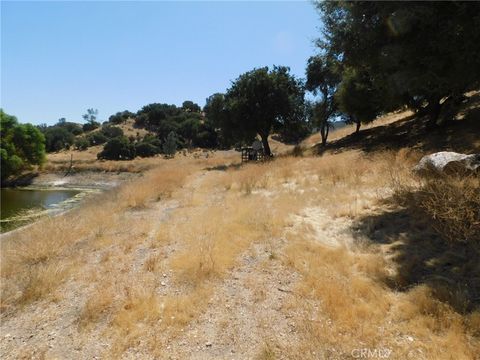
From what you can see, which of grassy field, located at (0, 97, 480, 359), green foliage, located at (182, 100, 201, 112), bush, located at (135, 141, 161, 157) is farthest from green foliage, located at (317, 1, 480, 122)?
→ green foliage, located at (182, 100, 201, 112)

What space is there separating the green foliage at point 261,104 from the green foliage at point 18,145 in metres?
36.3

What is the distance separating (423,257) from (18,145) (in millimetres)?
59354

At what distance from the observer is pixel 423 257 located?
5832 mm

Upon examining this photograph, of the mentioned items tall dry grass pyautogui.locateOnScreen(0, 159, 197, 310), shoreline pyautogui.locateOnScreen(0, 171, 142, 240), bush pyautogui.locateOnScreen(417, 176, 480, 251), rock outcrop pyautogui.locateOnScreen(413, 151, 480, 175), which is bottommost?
shoreline pyautogui.locateOnScreen(0, 171, 142, 240)

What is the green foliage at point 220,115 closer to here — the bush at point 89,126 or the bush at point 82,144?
the bush at point 82,144

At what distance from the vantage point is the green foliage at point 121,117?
103 m

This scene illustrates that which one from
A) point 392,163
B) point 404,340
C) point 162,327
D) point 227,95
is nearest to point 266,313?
point 162,327

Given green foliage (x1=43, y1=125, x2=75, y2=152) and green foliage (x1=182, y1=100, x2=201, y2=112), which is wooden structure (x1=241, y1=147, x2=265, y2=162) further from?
green foliage (x1=182, y1=100, x2=201, y2=112)

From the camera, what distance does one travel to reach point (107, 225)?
35.6 feet

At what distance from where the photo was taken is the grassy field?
4.31 m

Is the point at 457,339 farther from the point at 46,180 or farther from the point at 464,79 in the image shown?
the point at 46,180

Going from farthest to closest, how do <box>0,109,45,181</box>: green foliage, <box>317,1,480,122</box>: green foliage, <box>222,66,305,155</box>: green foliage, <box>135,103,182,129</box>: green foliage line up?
<box>135,103,182,129</box>: green foliage, <box>0,109,45,181</box>: green foliage, <box>222,66,305,155</box>: green foliage, <box>317,1,480,122</box>: green foliage

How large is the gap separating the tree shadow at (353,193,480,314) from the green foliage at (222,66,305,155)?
2317cm

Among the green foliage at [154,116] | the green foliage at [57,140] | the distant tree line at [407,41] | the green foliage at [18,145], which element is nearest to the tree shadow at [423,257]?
the distant tree line at [407,41]
